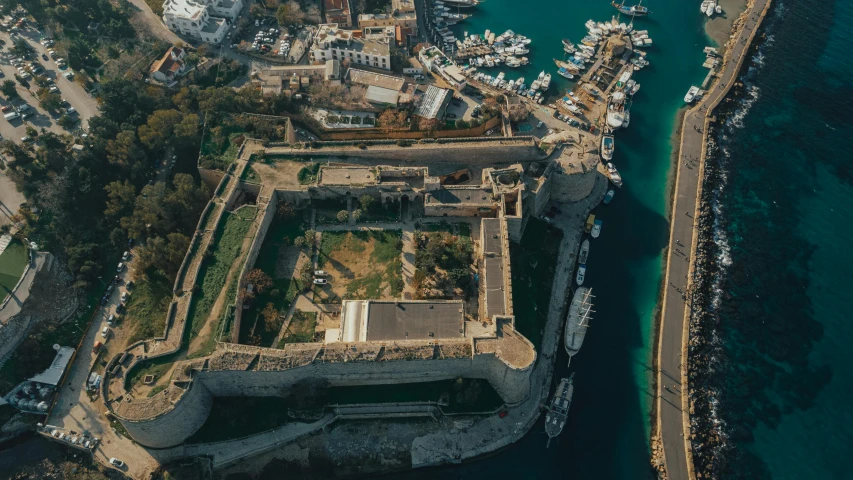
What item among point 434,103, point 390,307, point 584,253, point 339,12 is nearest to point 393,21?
point 339,12

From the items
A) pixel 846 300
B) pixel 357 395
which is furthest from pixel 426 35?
pixel 846 300

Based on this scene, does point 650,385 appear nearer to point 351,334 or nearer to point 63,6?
point 351,334

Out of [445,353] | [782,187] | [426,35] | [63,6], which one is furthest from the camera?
[426,35]

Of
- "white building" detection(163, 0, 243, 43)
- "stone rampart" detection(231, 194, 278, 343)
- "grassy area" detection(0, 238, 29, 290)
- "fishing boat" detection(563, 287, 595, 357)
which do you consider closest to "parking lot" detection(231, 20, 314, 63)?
"white building" detection(163, 0, 243, 43)

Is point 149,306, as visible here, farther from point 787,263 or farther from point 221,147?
point 787,263

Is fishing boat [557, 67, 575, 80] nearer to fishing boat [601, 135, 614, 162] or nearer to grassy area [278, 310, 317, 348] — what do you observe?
fishing boat [601, 135, 614, 162]

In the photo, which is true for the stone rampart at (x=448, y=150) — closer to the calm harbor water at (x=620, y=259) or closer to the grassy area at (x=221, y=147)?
the grassy area at (x=221, y=147)
